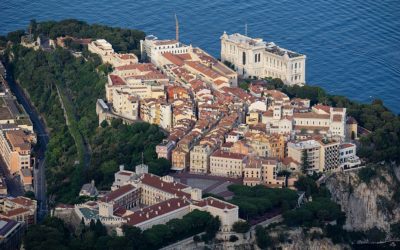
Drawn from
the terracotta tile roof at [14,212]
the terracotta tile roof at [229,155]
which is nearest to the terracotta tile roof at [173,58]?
the terracotta tile roof at [229,155]

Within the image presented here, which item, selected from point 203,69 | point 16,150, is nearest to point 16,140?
point 16,150

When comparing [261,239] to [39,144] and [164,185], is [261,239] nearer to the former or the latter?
[164,185]

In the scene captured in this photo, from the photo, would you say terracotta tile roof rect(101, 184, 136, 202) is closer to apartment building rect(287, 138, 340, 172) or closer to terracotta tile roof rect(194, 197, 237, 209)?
terracotta tile roof rect(194, 197, 237, 209)

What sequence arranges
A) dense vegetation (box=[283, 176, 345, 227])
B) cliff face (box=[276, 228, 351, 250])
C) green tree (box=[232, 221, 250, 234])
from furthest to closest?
dense vegetation (box=[283, 176, 345, 227]), cliff face (box=[276, 228, 351, 250]), green tree (box=[232, 221, 250, 234])

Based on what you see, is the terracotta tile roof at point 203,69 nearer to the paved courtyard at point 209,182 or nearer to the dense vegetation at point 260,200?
the paved courtyard at point 209,182

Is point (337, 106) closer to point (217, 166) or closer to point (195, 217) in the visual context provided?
point (217, 166)

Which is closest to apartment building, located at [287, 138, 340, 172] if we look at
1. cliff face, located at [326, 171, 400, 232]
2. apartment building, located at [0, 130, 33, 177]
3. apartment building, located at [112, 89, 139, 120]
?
cliff face, located at [326, 171, 400, 232]
